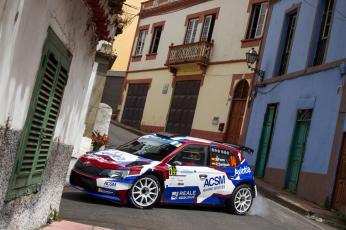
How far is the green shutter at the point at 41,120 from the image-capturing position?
227 inches

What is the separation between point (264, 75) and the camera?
23.5 m

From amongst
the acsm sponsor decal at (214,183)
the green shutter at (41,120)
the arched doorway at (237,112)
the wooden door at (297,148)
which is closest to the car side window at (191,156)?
the acsm sponsor decal at (214,183)

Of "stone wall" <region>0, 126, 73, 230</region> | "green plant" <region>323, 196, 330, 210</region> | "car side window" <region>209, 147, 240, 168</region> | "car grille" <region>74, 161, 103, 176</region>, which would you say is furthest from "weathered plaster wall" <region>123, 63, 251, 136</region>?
A: "stone wall" <region>0, 126, 73, 230</region>

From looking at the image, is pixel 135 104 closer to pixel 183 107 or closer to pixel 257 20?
pixel 183 107

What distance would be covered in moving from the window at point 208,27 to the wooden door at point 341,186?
14267mm

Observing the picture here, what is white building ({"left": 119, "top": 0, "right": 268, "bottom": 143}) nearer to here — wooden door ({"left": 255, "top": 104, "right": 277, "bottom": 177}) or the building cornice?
the building cornice

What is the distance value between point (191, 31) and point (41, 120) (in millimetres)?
24926

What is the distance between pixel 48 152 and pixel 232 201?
656cm

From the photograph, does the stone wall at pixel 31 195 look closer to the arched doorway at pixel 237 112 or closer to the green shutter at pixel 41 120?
the green shutter at pixel 41 120

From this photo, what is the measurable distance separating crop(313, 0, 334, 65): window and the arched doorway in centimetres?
586

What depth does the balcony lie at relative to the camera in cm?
2798

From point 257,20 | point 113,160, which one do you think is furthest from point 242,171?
point 257,20

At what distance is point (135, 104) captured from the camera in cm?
3472

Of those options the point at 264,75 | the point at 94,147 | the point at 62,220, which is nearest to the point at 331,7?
the point at 264,75
